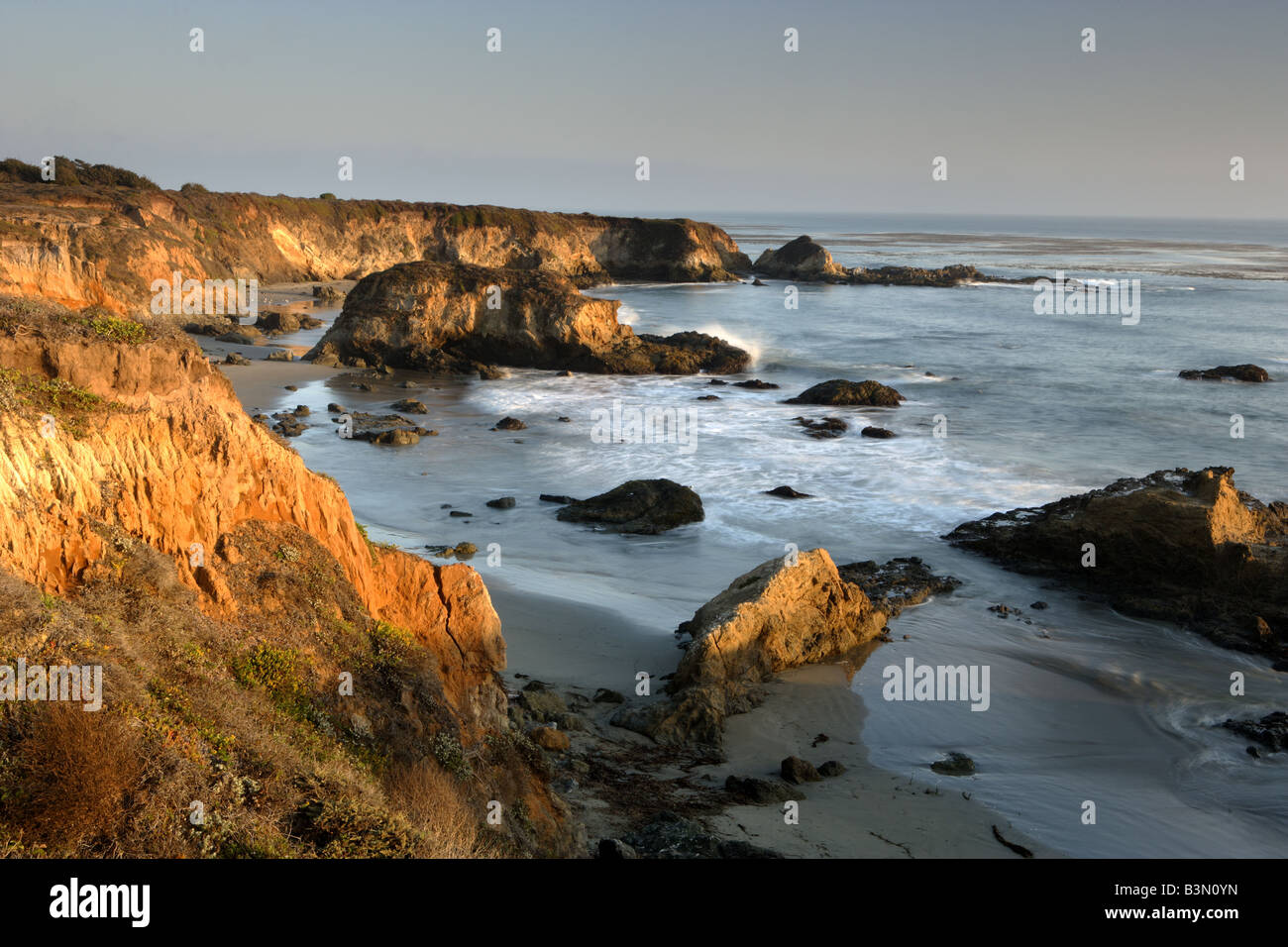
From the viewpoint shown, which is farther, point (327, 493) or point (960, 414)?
point (960, 414)

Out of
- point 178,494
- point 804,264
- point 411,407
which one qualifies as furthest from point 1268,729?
point 804,264

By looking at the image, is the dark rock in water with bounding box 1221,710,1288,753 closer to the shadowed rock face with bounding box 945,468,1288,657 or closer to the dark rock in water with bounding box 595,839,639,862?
the shadowed rock face with bounding box 945,468,1288,657

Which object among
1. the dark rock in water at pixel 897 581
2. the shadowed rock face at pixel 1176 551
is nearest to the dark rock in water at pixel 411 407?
the dark rock in water at pixel 897 581

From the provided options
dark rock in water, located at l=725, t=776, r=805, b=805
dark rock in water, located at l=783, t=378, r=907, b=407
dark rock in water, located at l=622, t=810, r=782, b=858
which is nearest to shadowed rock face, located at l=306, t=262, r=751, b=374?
dark rock in water, located at l=783, t=378, r=907, b=407

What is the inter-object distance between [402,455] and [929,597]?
57.9 ft

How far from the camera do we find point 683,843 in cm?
927

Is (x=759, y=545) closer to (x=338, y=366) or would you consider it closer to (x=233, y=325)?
(x=338, y=366)

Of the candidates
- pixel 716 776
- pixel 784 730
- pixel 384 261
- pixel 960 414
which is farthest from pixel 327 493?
pixel 384 261

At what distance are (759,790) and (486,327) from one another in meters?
41.2

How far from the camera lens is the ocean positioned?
43.6ft

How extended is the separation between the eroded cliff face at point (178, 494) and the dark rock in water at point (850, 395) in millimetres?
30990

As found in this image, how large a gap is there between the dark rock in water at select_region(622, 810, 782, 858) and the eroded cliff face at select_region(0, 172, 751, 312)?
3259 centimetres

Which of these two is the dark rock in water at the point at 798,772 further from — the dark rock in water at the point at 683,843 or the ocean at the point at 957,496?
the dark rock in water at the point at 683,843

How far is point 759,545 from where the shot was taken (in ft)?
74.4
